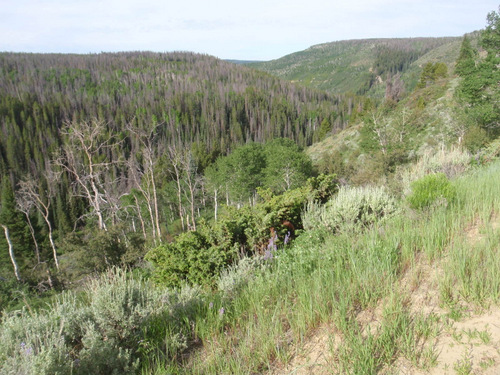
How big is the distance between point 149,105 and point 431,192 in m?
135

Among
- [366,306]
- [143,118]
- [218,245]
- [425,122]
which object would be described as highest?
[143,118]

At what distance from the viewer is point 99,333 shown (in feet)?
8.01

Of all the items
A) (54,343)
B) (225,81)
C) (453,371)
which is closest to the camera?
(453,371)

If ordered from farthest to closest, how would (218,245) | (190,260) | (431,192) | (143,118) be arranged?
(143,118)
(218,245)
(190,260)
(431,192)

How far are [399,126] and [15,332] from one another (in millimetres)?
28582

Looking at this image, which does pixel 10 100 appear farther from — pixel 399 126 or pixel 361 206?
pixel 361 206

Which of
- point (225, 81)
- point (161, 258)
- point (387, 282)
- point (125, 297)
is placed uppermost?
point (225, 81)

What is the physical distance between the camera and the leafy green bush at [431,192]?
13.4 feet

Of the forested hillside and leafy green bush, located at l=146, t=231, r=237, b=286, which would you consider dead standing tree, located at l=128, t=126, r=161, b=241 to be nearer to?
leafy green bush, located at l=146, t=231, r=237, b=286

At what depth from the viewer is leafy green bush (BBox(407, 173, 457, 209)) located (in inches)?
160

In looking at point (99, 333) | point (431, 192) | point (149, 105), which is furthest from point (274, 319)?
point (149, 105)

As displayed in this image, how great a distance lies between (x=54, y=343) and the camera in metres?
2.11

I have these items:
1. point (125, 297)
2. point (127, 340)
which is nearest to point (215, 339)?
point (127, 340)

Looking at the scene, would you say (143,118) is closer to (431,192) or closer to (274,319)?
(431,192)
